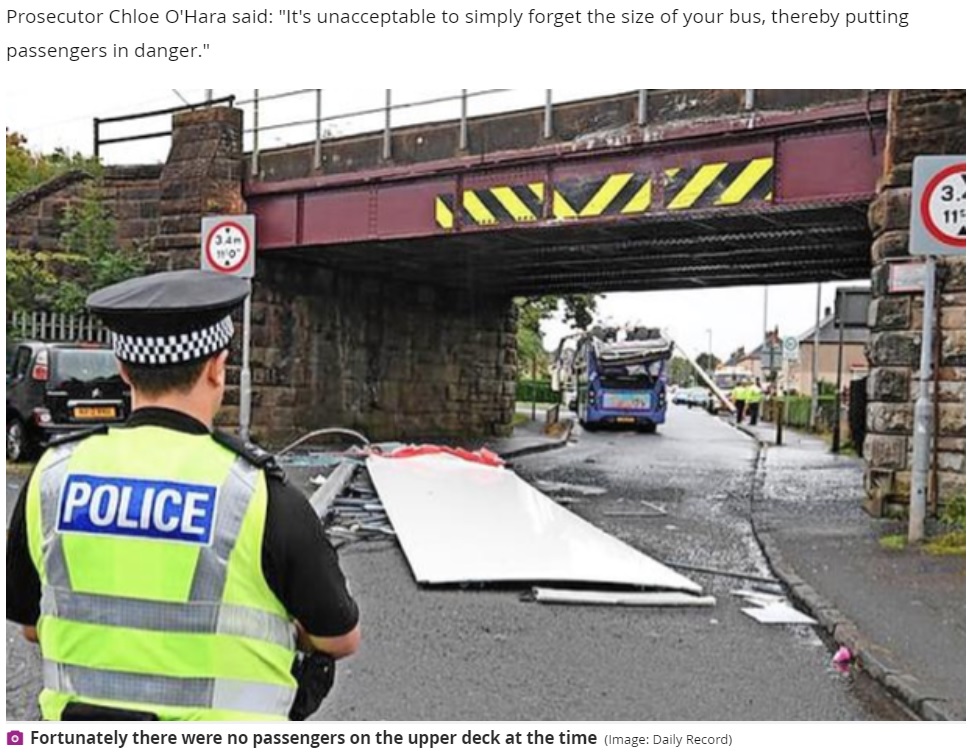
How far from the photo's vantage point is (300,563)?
76.0 inches

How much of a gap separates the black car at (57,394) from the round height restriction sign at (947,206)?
898cm

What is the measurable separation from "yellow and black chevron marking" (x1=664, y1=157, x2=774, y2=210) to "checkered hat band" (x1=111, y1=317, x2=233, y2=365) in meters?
9.82

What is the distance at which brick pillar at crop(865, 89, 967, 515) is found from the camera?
891 centimetres

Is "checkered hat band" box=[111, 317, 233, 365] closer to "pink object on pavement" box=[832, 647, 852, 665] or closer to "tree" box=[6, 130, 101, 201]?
"pink object on pavement" box=[832, 647, 852, 665]

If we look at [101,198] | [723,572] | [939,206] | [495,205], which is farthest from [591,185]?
[101,198]

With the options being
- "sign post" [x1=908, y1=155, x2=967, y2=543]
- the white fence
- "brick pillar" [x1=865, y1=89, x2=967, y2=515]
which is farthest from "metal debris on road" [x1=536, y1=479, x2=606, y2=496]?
the white fence

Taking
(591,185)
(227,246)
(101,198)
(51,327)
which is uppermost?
(101,198)

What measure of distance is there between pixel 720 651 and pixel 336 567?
3714mm

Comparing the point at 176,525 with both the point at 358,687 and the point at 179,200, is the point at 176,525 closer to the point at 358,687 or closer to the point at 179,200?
the point at 358,687

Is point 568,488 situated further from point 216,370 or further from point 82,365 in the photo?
point 216,370

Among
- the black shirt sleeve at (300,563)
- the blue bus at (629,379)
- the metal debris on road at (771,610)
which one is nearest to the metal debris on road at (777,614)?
the metal debris on road at (771,610)

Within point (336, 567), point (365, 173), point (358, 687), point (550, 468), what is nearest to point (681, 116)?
point (365, 173)

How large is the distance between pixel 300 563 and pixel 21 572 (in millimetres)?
621

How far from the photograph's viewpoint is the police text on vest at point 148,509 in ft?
6.22
